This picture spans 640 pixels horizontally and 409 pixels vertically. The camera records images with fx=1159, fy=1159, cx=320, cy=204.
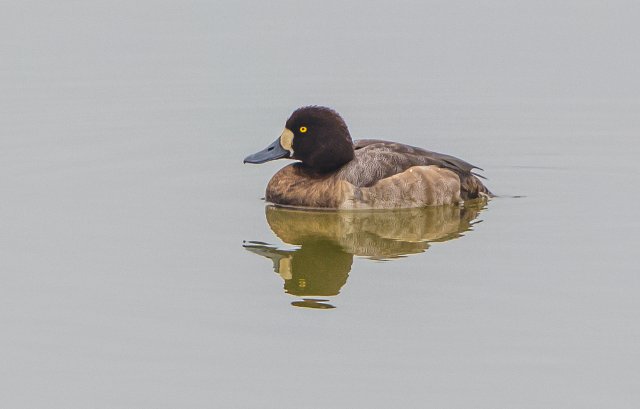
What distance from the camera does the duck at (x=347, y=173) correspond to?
12.3 metres

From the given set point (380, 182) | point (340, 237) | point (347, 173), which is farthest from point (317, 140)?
point (340, 237)

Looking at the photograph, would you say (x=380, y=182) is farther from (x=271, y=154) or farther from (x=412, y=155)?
(x=271, y=154)

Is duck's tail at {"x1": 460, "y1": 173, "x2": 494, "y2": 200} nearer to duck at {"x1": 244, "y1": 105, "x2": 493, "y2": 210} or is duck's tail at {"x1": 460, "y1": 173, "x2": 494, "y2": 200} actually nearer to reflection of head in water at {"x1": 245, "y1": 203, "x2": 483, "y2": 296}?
duck at {"x1": 244, "y1": 105, "x2": 493, "y2": 210}

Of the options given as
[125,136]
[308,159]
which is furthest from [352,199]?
[125,136]

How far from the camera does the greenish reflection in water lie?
9977 millimetres

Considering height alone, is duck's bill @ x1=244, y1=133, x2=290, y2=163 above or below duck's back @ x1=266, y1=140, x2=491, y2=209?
above

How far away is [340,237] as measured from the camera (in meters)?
11.4

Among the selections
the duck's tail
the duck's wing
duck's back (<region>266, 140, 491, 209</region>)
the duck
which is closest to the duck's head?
the duck

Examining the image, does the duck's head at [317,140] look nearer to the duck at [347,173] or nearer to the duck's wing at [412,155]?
the duck at [347,173]

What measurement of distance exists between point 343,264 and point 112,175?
4201 mm

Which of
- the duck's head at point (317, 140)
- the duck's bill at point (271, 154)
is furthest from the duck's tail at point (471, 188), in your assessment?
the duck's bill at point (271, 154)

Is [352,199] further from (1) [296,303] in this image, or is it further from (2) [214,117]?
(2) [214,117]

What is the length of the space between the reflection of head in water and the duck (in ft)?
0.41

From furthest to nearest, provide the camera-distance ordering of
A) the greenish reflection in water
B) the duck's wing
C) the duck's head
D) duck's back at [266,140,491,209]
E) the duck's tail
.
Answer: the duck's tail, the duck's wing, the duck's head, duck's back at [266,140,491,209], the greenish reflection in water
